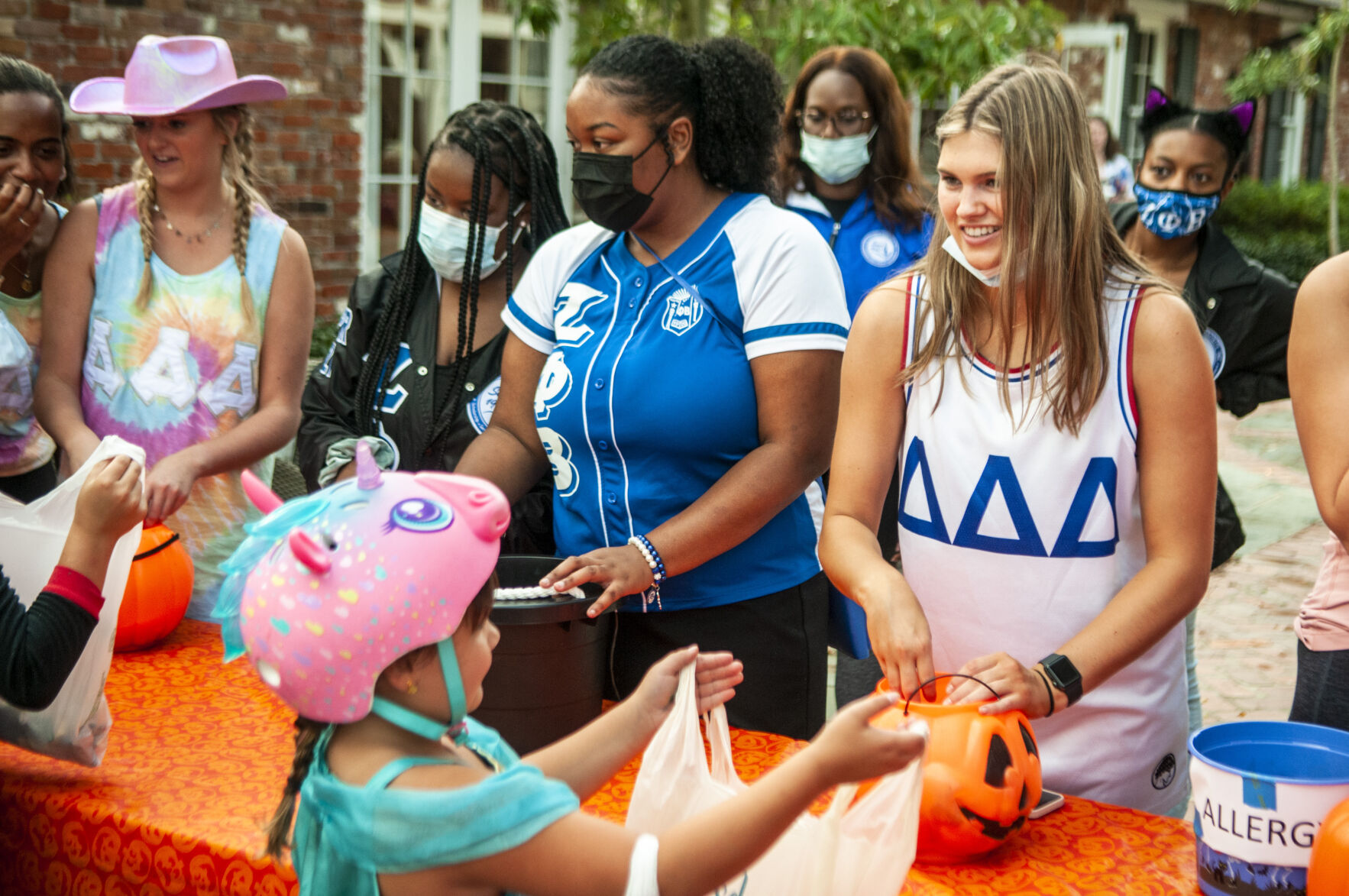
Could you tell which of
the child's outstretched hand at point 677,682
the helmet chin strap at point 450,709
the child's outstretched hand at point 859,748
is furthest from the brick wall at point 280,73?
the child's outstretched hand at point 859,748

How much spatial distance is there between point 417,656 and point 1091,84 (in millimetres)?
16365

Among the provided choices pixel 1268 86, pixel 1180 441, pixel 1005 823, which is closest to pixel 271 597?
pixel 1005 823

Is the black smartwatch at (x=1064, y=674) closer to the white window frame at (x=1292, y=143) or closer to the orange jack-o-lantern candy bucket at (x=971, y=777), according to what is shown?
the orange jack-o-lantern candy bucket at (x=971, y=777)

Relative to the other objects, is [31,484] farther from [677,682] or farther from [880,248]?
[880,248]

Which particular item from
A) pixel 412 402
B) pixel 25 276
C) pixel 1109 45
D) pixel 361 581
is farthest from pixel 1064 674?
pixel 1109 45

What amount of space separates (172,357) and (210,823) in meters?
1.25

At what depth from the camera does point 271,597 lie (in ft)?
4.28

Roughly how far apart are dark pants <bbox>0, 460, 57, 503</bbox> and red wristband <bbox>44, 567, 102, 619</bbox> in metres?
1.05

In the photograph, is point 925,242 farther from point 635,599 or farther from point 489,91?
point 489,91

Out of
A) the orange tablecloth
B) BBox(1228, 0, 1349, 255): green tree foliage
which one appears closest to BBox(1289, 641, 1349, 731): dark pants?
the orange tablecloth

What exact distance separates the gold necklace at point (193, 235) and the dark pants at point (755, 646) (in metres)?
1.30

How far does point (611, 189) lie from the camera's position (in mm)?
2379

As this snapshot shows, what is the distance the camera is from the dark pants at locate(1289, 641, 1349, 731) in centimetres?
210

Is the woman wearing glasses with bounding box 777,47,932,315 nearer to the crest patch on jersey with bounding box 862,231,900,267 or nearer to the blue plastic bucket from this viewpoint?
the crest patch on jersey with bounding box 862,231,900,267
